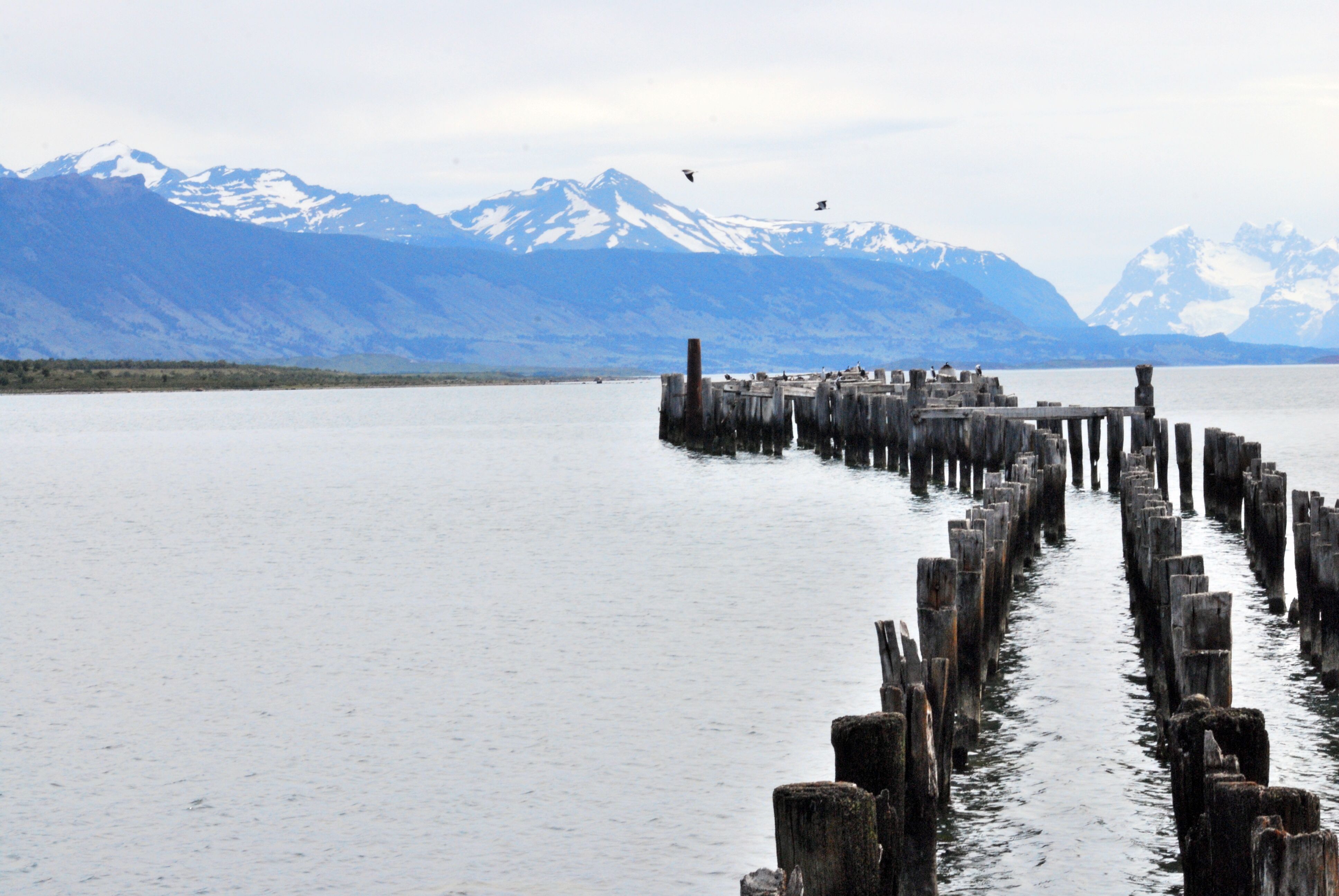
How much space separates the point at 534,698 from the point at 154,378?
134611 millimetres

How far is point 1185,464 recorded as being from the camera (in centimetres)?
2730

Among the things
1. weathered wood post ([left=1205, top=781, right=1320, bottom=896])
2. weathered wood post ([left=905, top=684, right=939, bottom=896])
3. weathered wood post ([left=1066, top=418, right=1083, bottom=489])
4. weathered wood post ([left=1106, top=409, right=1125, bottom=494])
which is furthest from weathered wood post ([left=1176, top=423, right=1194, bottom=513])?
weathered wood post ([left=1205, top=781, right=1320, bottom=896])

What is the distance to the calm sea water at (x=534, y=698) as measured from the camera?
32.1 ft

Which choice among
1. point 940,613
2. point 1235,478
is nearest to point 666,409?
point 1235,478

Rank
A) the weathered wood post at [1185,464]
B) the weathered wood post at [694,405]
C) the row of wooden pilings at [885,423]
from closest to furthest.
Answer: the weathered wood post at [1185,464], the row of wooden pilings at [885,423], the weathered wood post at [694,405]

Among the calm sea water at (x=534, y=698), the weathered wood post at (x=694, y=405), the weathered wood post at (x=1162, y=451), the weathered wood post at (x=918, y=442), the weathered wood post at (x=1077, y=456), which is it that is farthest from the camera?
the weathered wood post at (x=694, y=405)

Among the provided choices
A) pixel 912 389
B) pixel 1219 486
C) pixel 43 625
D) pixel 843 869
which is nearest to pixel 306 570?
pixel 43 625

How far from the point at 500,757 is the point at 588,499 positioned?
24974mm

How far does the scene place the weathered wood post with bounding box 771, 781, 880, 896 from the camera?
5828 mm

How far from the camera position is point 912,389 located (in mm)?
31031

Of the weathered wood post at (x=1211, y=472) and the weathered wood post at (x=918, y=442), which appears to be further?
the weathered wood post at (x=918, y=442)

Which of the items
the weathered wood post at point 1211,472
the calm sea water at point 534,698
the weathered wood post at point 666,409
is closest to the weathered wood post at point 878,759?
the calm sea water at point 534,698

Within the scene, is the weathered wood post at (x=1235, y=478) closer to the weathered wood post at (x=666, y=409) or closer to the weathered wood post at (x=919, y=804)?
the weathered wood post at (x=919, y=804)

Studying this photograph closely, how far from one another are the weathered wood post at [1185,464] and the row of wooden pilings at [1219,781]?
1563 cm
